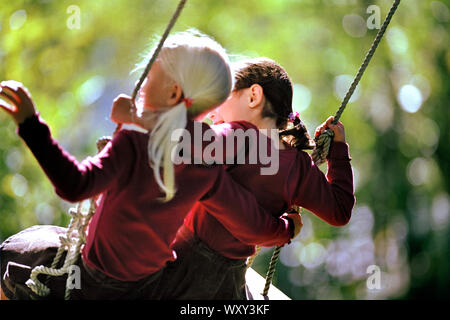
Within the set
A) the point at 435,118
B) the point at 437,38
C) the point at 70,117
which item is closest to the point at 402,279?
the point at 435,118

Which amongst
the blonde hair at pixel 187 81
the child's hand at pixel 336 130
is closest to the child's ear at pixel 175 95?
the blonde hair at pixel 187 81

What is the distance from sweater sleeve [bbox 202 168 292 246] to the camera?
3.18 ft

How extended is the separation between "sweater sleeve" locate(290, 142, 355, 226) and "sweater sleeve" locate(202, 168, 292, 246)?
2.9 inches

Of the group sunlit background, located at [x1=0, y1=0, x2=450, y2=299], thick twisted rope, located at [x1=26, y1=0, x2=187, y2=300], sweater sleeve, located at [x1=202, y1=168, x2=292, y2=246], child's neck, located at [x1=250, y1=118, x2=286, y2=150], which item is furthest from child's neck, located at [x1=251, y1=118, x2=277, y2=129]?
sunlit background, located at [x1=0, y1=0, x2=450, y2=299]

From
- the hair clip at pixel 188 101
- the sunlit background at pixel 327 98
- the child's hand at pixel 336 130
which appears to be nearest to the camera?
the hair clip at pixel 188 101

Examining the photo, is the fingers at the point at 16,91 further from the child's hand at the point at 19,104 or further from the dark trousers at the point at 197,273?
the dark trousers at the point at 197,273

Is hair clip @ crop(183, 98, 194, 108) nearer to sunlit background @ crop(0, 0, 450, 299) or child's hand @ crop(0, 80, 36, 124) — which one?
child's hand @ crop(0, 80, 36, 124)

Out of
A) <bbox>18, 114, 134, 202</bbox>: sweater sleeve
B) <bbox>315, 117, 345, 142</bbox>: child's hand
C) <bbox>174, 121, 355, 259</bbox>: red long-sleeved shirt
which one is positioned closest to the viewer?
<bbox>18, 114, 134, 202</bbox>: sweater sleeve

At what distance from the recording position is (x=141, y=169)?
0.89m

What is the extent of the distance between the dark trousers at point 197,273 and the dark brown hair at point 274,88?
23cm

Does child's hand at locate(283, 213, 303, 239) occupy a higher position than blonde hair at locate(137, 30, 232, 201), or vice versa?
blonde hair at locate(137, 30, 232, 201)

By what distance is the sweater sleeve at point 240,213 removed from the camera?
0.97m

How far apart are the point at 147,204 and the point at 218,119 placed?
0.84ft
